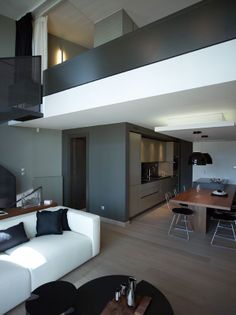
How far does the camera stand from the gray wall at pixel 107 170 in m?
4.83

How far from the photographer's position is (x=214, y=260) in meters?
→ 3.23

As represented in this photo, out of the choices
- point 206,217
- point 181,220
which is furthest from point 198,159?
point 181,220

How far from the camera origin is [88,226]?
3.17 m

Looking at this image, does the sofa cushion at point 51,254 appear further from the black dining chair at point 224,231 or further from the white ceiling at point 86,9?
the white ceiling at point 86,9

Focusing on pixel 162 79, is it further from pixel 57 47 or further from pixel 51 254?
pixel 57 47

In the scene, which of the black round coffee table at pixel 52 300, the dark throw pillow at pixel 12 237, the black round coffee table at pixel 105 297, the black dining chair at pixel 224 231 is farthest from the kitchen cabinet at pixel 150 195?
the black round coffee table at pixel 52 300

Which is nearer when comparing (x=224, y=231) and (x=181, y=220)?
(x=224, y=231)

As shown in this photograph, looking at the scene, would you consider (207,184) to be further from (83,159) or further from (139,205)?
(83,159)

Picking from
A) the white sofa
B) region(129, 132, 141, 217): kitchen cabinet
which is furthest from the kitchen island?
the white sofa

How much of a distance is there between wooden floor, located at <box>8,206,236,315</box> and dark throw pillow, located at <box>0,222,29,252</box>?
2.49 feet

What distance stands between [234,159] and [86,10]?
6.70 meters

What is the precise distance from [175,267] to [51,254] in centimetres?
188

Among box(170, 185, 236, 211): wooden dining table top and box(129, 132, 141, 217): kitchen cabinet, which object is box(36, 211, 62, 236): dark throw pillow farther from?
box(170, 185, 236, 211): wooden dining table top

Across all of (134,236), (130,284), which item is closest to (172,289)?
(130,284)
